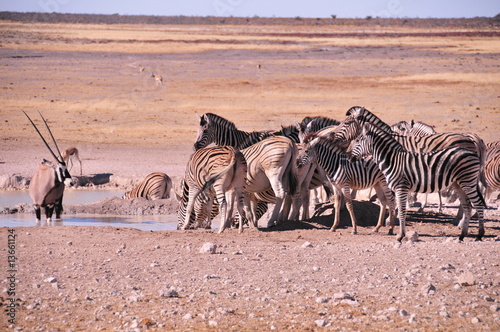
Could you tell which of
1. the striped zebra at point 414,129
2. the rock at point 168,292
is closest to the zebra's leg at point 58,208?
the rock at point 168,292

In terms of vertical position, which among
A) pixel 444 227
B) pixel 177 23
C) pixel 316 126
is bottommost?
pixel 444 227

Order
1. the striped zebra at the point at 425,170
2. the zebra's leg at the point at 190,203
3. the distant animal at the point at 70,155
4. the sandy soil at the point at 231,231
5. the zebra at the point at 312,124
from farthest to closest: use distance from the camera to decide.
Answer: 1. the distant animal at the point at 70,155
2. the zebra at the point at 312,124
3. the zebra's leg at the point at 190,203
4. the striped zebra at the point at 425,170
5. the sandy soil at the point at 231,231

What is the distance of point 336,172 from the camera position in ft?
32.7

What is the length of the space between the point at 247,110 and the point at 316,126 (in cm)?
1313

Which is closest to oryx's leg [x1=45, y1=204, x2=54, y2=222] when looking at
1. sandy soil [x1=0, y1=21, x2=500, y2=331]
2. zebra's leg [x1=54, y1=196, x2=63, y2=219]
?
zebra's leg [x1=54, y1=196, x2=63, y2=219]

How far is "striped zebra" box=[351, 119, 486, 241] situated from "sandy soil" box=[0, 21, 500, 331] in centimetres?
53

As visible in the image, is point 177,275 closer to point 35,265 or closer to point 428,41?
point 35,265

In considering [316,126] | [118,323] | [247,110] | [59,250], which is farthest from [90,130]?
[118,323]

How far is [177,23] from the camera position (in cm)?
8656

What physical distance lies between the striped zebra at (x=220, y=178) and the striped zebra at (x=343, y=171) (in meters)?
0.96

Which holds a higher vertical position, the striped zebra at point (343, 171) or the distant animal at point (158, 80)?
the distant animal at point (158, 80)

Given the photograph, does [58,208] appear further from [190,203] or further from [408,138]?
[408,138]

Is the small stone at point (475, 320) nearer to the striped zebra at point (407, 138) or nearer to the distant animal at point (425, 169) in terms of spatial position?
the distant animal at point (425, 169)

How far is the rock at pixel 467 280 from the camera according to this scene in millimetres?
6488
